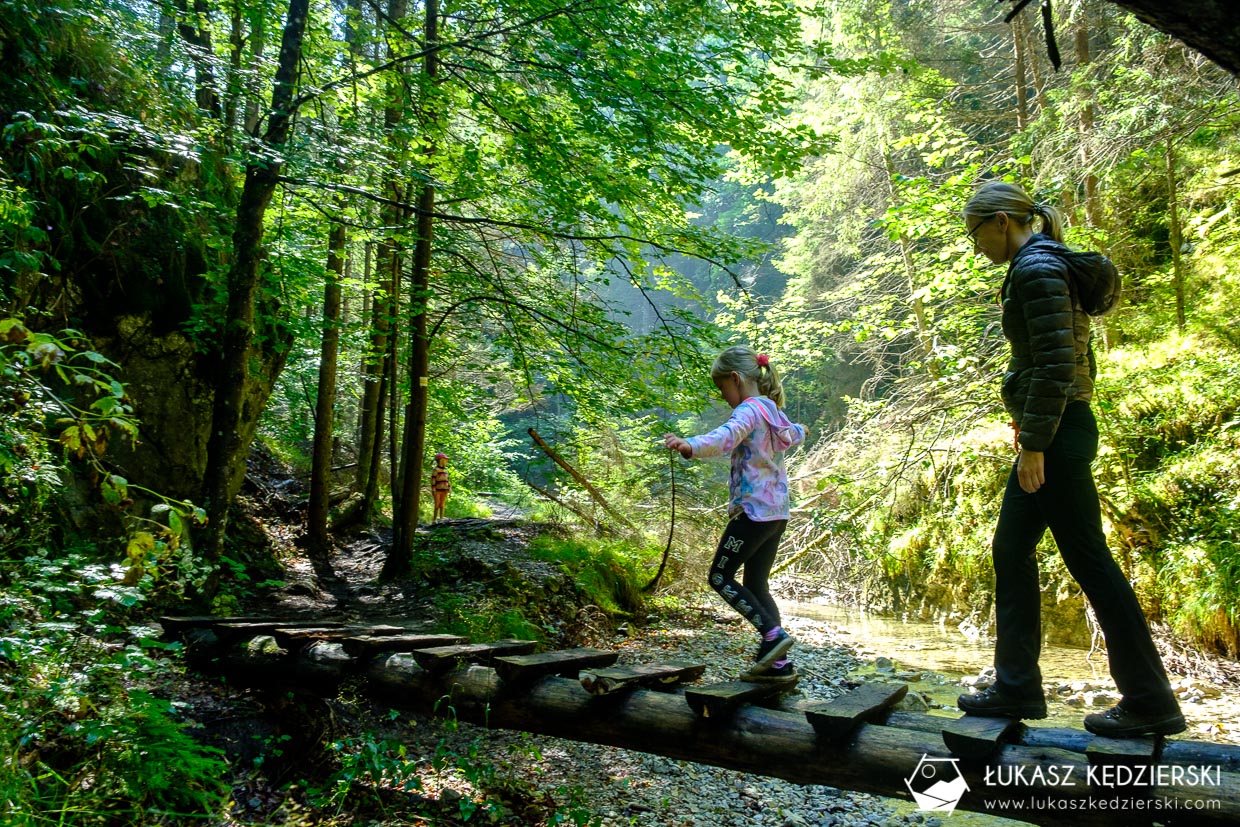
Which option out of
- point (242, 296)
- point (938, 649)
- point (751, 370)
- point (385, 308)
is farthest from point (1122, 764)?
point (385, 308)

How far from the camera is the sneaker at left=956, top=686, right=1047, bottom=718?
2819 millimetres

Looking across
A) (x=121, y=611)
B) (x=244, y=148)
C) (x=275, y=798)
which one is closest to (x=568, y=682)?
(x=275, y=798)

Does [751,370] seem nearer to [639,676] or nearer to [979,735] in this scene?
[639,676]

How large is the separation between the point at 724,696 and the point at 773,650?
→ 19.1 inches

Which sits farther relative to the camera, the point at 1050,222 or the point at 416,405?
the point at 416,405

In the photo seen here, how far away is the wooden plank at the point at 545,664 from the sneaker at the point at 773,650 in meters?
0.93

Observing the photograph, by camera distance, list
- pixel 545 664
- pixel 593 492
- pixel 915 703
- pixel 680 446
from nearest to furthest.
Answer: pixel 680 446, pixel 545 664, pixel 915 703, pixel 593 492

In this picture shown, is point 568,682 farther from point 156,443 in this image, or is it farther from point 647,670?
point 156,443

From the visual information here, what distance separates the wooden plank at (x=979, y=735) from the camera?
2596mm

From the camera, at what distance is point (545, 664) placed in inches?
154

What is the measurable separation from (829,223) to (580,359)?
43.9 ft

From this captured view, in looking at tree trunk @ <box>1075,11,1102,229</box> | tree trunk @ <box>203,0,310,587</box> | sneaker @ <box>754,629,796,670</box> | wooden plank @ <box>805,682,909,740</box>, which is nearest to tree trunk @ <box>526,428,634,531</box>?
tree trunk @ <box>203,0,310,587</box>

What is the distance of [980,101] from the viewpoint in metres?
14.8

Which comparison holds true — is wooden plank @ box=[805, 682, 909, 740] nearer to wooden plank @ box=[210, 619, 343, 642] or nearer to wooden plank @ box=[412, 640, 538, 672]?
wooden plank @ box=[412, 640, 538, 672]
